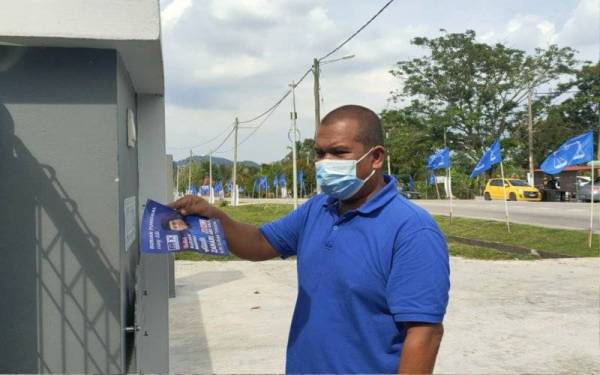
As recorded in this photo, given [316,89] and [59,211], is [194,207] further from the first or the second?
[316,89]

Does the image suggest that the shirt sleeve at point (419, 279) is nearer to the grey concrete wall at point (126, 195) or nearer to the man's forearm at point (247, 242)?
the man's forearm at point (247, 242)

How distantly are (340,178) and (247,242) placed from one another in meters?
0.70

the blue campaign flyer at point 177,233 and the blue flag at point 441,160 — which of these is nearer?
the blue campaign flyer at point 177,233

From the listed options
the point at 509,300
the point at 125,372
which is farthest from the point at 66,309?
the point at 509,300

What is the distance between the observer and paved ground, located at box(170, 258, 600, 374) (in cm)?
571

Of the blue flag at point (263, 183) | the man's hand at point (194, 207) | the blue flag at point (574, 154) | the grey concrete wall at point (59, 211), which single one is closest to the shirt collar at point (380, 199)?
the man's hand at point (194, 207)

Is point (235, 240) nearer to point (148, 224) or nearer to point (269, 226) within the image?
point (269, 226)

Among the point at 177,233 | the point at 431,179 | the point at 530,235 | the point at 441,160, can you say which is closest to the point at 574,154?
the point at 530,235

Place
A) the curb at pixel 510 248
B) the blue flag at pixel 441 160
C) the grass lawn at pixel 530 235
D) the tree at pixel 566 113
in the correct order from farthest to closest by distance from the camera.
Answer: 1. the tree at pixel 566 113
2. the blue flag at pixel 441 160
3. the grass lawn at pixel 530 235
4. the curb at pixel 510 248

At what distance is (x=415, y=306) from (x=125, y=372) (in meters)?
1.71

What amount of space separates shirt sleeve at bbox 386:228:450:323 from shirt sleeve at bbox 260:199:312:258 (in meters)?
0.71

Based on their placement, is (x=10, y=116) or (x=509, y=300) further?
(x=509, y=300)

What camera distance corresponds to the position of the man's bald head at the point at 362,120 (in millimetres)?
2240

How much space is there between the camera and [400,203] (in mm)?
2191
